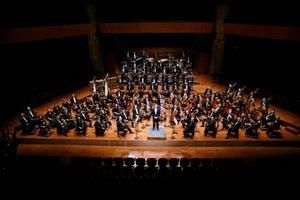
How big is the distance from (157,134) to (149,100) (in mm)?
1757

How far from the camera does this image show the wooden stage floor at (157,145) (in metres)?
7.95

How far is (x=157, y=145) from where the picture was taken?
8.32 metres

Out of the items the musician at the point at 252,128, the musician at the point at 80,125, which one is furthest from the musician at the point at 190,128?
the musician at the point at 80,125

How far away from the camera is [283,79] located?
39.5 ft

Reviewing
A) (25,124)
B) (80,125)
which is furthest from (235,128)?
(25,124)

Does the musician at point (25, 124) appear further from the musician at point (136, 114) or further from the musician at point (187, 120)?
the musician at point (187, 120)

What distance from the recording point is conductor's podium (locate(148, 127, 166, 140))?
8250 mm

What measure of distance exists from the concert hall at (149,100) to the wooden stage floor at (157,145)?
0.03 metres

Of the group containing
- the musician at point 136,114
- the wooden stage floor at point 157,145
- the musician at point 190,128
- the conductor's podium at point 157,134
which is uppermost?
the musician at point 136,114

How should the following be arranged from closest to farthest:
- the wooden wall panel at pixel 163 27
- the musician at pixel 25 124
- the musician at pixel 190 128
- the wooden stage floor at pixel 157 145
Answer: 1. the wooden stage floor at pixel 157 145
2. the musician at pixel 190 128
3. the musician at pixel 25 124
4. the wooden wall panel at pixel 163 27

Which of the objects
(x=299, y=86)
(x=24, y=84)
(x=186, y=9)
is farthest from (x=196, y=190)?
(x=186, y=9)

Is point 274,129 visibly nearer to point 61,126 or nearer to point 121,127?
point 121,127

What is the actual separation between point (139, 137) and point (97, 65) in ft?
26.8

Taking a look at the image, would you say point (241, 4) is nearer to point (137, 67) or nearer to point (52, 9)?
point (137, 67)
